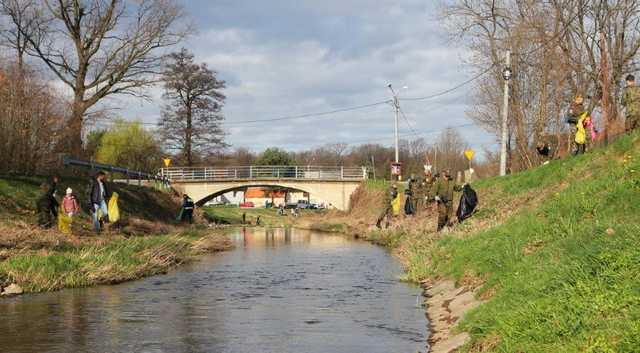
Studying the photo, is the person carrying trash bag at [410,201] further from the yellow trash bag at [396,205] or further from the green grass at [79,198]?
the green grass at [79,198]

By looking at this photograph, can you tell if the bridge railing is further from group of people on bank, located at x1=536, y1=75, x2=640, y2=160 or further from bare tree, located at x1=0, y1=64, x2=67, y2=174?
group of people on bank, located at x1=536, y1=75, x2=640, y2=160

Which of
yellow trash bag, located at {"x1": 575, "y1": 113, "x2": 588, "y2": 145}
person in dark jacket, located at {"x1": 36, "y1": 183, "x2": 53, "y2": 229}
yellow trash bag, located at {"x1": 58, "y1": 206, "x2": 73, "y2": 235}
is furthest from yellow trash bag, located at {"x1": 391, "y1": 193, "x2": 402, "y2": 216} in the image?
person in dark jacket, located at {"x1": 36, "y1": 183, "x2": 53, "y2": 229}

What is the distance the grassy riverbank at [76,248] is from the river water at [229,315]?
Result: 1.96 ft

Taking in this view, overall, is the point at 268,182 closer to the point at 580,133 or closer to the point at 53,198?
the point at 53,198

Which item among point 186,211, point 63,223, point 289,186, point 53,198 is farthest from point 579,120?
point 289,186

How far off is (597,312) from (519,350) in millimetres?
855

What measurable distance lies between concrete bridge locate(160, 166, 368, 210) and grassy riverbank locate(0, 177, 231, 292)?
34.1 meters

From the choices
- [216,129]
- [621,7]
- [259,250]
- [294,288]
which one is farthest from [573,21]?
[216,129]

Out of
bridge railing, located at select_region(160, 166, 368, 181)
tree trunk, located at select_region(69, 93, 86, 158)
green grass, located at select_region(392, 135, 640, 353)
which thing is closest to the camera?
green grass, located at select_region(392, 135, 640, 353)

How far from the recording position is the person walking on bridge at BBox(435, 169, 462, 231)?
906 inches

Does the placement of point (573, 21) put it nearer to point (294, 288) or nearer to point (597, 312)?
point (294, 288)

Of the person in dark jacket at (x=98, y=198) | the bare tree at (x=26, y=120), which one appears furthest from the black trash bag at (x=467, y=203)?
the bare tree at (x=26, y=120)

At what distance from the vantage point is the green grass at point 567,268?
700 cm

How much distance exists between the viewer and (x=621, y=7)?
108 feet
